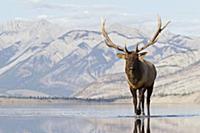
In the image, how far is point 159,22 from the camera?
36312 millimetres

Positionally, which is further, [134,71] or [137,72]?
[137,72]

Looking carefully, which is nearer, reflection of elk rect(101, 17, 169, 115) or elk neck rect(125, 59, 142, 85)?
reflection of elk rect(101, 17, 169, 115)

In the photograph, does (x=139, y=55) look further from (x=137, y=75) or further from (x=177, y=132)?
(x=177, y=132)

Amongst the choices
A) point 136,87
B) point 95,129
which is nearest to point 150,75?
point 136,87

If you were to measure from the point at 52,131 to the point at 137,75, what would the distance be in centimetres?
962

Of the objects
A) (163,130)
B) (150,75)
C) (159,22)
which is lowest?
(163,130)

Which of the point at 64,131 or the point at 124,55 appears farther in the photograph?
the point at 124,55

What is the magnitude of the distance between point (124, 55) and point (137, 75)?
185 centimetres

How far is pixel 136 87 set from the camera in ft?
116

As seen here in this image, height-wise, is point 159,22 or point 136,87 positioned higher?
point 159,22

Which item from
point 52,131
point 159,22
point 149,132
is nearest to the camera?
point 149,132

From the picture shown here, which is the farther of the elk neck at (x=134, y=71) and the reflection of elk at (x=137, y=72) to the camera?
the elk neck at (x=134, y=71)

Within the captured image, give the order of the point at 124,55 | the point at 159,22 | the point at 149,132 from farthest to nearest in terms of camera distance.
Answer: the point at 159,22
the point at 124,55
the point at 149,132

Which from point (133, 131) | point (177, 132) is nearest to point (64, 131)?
point (133, 131)
